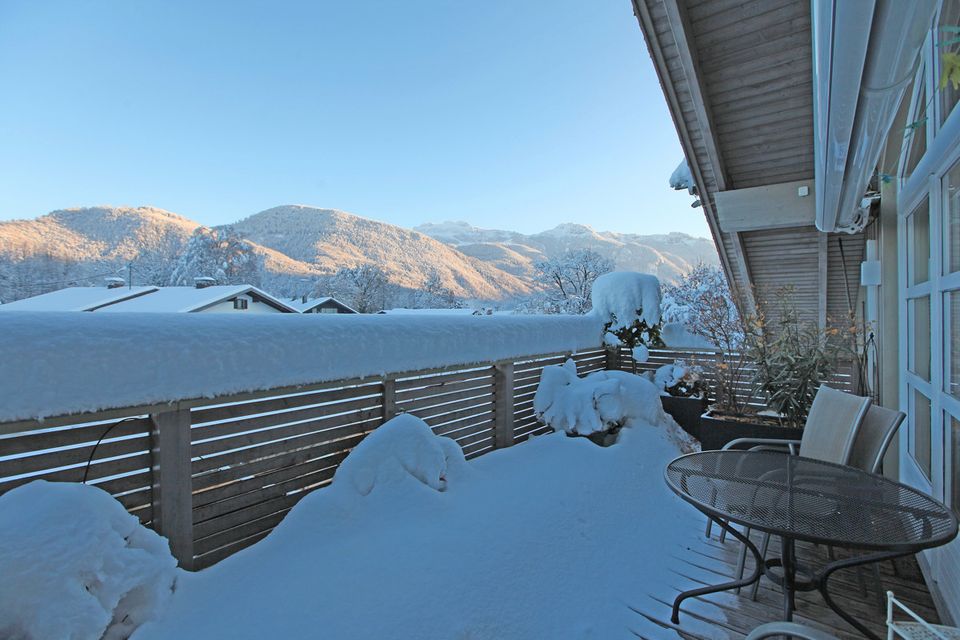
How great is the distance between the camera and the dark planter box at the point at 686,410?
5.25 m

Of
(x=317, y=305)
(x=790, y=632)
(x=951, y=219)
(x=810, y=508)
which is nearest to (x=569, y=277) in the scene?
(x=317, y=305)

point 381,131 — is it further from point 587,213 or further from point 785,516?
point 785,516

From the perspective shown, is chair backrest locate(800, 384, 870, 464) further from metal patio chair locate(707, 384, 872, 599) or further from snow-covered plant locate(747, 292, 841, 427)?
snow-covered plant locate(747, 292, 841, 427)

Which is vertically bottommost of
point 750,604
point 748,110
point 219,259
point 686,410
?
point 750,604

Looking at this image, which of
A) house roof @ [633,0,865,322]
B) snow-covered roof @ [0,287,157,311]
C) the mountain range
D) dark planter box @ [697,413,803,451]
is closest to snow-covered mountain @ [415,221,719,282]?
the mountain range

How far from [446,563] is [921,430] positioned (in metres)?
2.55

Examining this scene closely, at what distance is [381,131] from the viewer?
28422 mm

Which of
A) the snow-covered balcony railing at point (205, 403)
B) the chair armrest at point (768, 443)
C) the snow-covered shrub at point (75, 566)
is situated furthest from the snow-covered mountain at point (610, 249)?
the snow-covered shrub at point (75, 566)

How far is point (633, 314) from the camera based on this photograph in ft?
20.5

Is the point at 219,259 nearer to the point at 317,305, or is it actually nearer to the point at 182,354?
the point at 317,305

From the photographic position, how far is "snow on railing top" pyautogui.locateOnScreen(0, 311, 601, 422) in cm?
175

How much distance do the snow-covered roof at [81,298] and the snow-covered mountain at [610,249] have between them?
16.9m

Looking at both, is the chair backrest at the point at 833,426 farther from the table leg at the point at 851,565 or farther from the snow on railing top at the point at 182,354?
the snow on railing top at the point at 182,354

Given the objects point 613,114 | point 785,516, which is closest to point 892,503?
point 785,516
